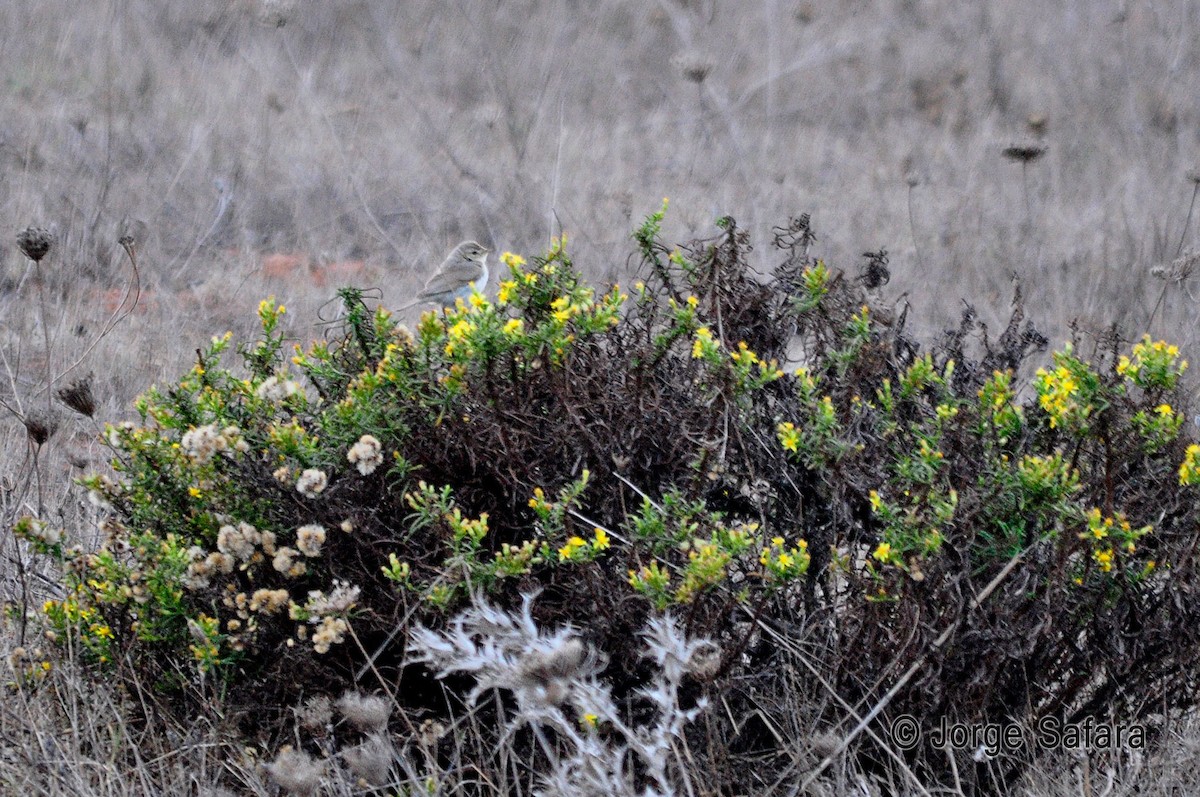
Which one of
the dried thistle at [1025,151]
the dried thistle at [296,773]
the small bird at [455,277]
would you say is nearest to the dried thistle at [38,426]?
the dried thistle at [296,773]

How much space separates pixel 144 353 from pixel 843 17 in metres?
8.60

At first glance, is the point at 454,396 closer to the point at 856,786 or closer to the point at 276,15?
the point at 856,786

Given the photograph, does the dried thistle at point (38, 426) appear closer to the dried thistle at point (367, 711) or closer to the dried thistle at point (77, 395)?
the dried thistle at point (77, 395)

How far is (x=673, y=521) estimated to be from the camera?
2691 mm

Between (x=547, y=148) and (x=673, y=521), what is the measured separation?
7011mm

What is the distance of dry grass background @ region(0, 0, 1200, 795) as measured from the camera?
6.96 metres

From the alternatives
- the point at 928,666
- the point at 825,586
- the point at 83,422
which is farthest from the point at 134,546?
the point at 83,422

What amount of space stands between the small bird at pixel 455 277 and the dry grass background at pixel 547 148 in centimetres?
49

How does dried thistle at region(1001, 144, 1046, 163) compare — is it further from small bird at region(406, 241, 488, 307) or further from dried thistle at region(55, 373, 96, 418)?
dried thistle at region(55, 373, 96, 418)

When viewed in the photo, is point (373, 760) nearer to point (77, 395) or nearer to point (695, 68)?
point (77, 395)

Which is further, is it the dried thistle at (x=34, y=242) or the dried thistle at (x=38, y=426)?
the dried thistle at (x=34, y=242)

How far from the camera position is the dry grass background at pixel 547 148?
22.8 feet

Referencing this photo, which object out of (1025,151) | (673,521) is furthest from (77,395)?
(1025,151)

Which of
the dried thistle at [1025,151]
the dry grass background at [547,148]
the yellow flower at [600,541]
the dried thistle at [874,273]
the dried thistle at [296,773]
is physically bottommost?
the dry grass background at [547,148]
